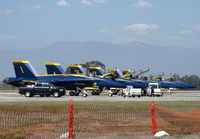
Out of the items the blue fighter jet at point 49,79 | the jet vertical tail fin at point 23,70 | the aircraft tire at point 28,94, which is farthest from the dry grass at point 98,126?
the jet vertical tail fin at point 23,70

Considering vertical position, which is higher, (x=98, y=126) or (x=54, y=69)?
(x=54, y=69)

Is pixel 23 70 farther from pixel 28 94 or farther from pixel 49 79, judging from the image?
pixel 28 94

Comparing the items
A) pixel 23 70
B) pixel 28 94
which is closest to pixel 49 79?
pixel 23 70

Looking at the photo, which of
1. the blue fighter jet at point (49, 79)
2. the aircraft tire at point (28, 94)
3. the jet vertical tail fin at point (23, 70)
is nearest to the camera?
the aircraft tire at point (28, 94)

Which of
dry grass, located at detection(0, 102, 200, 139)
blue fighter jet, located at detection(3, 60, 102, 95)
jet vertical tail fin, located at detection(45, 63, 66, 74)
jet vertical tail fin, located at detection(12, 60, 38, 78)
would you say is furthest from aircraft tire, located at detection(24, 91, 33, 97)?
dry grass, located at detection(0, 102, 200, 139)

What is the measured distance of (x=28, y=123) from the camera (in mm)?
19031

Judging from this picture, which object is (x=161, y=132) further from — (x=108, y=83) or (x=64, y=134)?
(x=108, y=83)

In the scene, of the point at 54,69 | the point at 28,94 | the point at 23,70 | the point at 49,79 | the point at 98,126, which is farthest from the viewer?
the point at 54,69

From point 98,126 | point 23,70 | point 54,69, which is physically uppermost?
point 54,69

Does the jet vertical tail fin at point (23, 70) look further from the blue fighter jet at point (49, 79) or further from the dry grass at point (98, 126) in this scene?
the dry grass at point (98, 126)

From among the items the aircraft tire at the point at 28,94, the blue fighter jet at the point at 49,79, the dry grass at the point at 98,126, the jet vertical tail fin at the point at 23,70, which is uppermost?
the jet vertical tail fin at the point at 23,70

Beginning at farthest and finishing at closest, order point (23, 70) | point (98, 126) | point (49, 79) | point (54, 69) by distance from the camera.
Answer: point (54, 69) → point (23, 70) → point (49, 79) → point (98, 126)

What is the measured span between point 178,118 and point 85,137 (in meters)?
6.32

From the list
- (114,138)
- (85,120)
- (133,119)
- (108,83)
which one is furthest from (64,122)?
(108,83)
